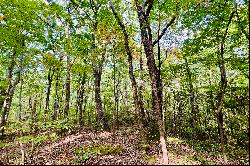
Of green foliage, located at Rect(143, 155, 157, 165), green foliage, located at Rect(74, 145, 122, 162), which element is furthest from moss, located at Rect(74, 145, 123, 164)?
green foliage, located at Rect(143, 155, 157, 165)

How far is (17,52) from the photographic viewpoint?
64.7 ft

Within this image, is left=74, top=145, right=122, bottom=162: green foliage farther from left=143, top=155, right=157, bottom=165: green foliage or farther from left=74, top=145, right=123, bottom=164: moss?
left=143, top=155, right=157, bottom=165: green foliage

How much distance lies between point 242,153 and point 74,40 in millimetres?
14168

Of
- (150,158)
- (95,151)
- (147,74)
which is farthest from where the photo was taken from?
(147,74)

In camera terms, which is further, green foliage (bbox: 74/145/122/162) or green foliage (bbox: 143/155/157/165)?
green foliage (bbox: 74/145/122/162)

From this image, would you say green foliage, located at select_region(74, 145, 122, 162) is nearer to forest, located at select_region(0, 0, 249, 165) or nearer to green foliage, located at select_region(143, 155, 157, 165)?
forest, located at select_region(0, 0, 249, 165)

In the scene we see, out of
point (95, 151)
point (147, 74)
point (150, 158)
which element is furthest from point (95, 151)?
point (147, 74)

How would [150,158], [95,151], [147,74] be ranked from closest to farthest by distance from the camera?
1. [150,158]
2. [95,151]
3. [147,74]

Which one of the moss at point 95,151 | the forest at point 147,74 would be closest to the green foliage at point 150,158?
the forest at point 147,74

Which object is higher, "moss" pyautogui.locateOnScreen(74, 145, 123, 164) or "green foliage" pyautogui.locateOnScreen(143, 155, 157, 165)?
"moss" pyautogui.locateOnScreen(74, 145, 123, 164)

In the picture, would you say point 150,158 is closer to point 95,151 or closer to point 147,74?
point 95,151

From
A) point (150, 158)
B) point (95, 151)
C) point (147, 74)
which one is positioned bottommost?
point (150, 158)

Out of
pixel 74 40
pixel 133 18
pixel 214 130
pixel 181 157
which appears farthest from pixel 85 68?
pixel 181 157

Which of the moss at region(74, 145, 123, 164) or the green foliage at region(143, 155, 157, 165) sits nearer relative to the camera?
the green foliage at region(143, 155, 157, 165)
